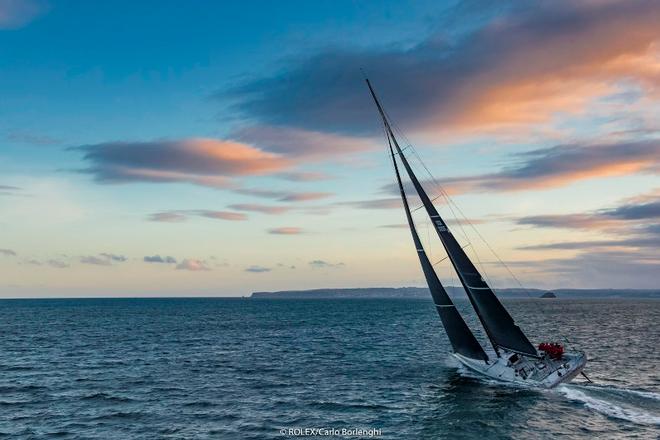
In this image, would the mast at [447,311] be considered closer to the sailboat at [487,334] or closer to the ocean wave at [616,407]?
the sailboat at [487,334]

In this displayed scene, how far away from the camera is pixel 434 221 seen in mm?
41000

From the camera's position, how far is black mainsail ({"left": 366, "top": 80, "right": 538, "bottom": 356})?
3869 cm

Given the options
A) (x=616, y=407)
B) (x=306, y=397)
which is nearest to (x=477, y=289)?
(x=616, y=407)

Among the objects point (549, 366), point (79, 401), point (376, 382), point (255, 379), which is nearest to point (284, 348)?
point (255, 379)

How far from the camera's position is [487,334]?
134 ft

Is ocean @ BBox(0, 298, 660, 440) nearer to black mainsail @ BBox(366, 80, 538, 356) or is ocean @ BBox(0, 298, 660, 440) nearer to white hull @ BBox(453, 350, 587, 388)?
white hull @ BBox(453, 350, 587, 388)

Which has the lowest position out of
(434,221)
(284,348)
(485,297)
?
(284,348)

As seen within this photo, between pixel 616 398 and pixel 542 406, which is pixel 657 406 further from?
pixel 542 406

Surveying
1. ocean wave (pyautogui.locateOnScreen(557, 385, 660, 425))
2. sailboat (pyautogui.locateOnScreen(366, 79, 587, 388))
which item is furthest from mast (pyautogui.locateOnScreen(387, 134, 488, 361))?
ocean wave (pyautogui.locateOnScreen(557, 385, 660, 425))

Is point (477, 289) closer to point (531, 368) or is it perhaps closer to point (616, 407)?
point (531, 368)

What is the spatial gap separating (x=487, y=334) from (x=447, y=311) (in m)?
3.81

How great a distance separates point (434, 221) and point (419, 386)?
43.9 feet

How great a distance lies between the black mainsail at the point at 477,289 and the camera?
38.7 m

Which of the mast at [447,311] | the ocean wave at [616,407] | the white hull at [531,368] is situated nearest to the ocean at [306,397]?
the ocean wave at [616,407]
